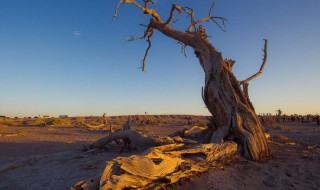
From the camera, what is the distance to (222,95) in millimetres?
7344

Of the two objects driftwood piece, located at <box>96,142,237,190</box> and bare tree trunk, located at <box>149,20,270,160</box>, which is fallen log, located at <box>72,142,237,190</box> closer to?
driftwood piece, located at <box>96,142,237,190</box>

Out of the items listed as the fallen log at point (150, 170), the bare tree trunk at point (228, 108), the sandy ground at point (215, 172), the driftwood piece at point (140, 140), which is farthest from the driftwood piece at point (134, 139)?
the bare tree trunk at point (228, 108)

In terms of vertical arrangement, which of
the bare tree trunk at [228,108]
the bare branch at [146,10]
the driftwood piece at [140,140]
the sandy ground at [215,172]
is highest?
the bare branch at [146,10]

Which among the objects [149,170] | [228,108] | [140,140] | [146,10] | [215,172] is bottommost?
[215,172]

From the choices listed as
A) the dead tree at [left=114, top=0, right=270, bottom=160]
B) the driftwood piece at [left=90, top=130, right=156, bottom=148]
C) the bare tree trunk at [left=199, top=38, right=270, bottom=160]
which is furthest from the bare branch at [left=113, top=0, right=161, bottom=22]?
the driftwood piece at [left=90, top=130, right=156, bottom=148]

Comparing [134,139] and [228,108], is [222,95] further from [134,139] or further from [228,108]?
[134,139]

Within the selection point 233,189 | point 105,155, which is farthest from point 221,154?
point 105,155

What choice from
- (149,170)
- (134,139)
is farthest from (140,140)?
(149,170)

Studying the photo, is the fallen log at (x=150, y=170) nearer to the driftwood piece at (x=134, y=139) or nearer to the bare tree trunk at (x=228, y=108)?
the driftwood piece at (x=134, y=139)

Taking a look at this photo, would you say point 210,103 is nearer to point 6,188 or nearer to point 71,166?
point 71,166

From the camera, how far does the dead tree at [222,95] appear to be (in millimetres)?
6895

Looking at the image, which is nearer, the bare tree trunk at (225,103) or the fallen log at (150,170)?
the fallen log at (150,170)

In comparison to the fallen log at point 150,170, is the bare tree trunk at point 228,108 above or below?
above

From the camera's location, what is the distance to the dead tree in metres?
6.89
